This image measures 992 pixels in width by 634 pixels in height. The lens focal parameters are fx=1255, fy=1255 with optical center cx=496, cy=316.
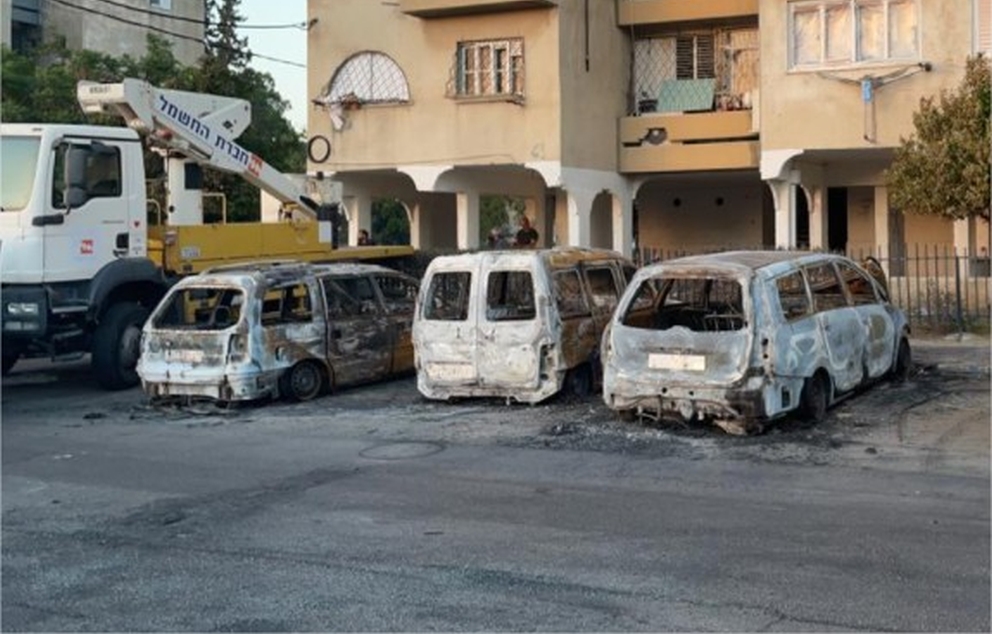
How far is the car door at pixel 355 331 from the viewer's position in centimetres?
1490

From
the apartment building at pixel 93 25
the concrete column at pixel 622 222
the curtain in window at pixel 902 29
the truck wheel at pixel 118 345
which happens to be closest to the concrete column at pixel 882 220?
the curtain in window at pixel 902 29

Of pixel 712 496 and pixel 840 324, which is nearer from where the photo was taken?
pixel 712 496

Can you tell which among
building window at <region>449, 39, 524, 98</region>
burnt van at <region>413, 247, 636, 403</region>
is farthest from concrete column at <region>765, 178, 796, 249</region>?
burnt van at <region>413, 247, 636, 403</region>

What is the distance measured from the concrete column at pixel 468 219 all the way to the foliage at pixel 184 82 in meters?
5.14

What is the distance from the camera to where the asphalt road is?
6293 mm

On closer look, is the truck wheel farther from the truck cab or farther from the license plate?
the license plate

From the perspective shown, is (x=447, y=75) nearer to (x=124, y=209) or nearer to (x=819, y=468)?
(x=124, y=209)

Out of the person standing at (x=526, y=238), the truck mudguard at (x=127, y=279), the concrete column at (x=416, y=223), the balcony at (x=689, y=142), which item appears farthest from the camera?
the concrete column at (x=416, y=223)

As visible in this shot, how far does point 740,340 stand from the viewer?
36.3 ft

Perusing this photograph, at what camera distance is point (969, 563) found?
22.5 ft

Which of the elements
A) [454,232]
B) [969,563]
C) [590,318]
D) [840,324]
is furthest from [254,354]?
[454,232]

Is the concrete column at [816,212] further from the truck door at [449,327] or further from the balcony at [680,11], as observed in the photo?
the truck door at [449,327]

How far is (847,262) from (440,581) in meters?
7.77

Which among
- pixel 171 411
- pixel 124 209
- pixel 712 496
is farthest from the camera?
pixel 124 209
